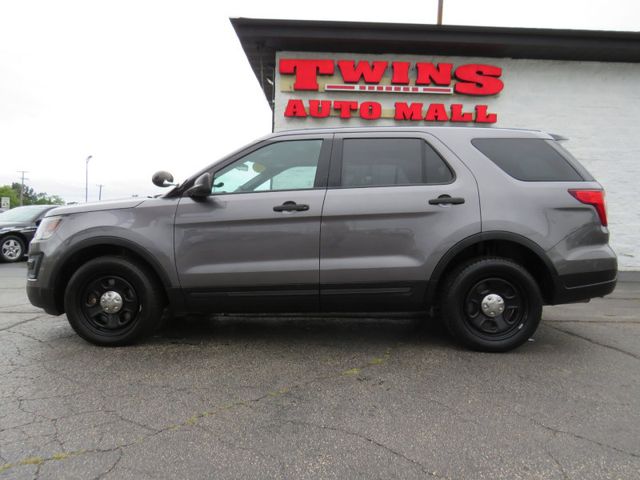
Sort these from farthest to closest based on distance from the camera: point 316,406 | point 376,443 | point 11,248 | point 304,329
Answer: point 11,248, point 304,329, point 316,406, point 376,443

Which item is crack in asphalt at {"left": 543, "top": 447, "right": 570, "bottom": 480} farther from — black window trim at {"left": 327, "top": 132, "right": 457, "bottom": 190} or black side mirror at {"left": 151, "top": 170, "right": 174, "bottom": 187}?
black side mirror at {"left": 151, "top": 170, "right": 174, "bottom": 187}

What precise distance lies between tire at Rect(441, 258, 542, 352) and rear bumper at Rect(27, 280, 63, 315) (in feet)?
11.0

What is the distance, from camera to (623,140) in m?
9.45

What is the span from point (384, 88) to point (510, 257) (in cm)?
625

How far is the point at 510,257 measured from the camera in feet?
12.7

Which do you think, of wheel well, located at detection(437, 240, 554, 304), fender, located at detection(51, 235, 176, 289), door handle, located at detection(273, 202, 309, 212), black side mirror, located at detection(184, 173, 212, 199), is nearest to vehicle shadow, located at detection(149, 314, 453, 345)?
fender, located at detection(51, 235, 176, 289)

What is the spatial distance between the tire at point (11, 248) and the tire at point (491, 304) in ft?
36.8

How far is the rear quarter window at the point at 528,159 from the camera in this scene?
148 inches

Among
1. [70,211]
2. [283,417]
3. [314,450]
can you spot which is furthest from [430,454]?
[70,211]

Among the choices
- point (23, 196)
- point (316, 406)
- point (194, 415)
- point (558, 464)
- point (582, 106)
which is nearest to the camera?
point (558, 464)

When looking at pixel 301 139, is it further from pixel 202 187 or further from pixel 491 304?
pixel 491 304

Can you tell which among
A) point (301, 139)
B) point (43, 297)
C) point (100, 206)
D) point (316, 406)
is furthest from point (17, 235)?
point (316, 406)

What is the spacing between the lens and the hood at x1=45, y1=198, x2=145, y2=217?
12.5 ft

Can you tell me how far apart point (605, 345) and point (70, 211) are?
4.98 m
